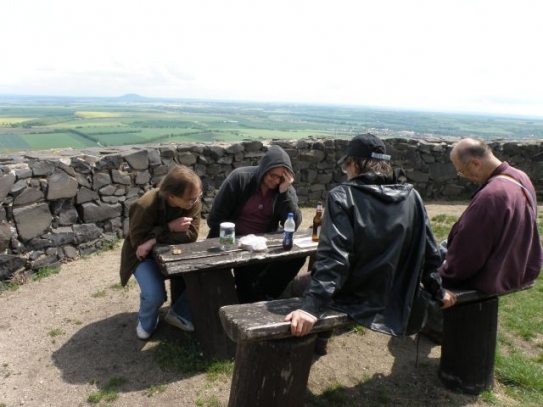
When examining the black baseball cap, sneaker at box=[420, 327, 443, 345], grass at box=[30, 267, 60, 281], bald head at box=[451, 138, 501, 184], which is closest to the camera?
the black baseball cap

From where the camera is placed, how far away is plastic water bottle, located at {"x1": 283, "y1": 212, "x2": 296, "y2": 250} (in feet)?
→ 12.6

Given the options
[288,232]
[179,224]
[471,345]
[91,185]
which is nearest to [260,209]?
[288,232]

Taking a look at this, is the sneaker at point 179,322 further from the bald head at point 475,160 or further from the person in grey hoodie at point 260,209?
the bald head at point 475,160

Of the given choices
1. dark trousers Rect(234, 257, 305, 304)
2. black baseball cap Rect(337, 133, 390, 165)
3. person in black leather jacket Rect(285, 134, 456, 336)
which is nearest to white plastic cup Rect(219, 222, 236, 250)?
dark trousers Rect(234, 257, 305, 304)

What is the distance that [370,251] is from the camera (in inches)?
98.5

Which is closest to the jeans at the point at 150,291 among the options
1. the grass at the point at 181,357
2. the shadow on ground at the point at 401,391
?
the grass at the point at 181,357

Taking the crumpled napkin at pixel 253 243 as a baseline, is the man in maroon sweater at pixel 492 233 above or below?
above

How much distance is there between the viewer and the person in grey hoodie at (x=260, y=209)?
163 inches

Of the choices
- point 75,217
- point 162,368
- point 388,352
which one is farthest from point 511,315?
point 75,217

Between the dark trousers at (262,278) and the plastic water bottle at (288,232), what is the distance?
48 centimetres

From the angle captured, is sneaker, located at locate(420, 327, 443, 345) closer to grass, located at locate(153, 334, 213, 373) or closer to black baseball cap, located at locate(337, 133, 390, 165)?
grass, located at locate(153, 334, 213, 373)

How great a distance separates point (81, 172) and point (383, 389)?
4.78m

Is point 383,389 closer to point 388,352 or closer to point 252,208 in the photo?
point 388,352

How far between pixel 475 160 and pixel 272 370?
2103 millimetres
